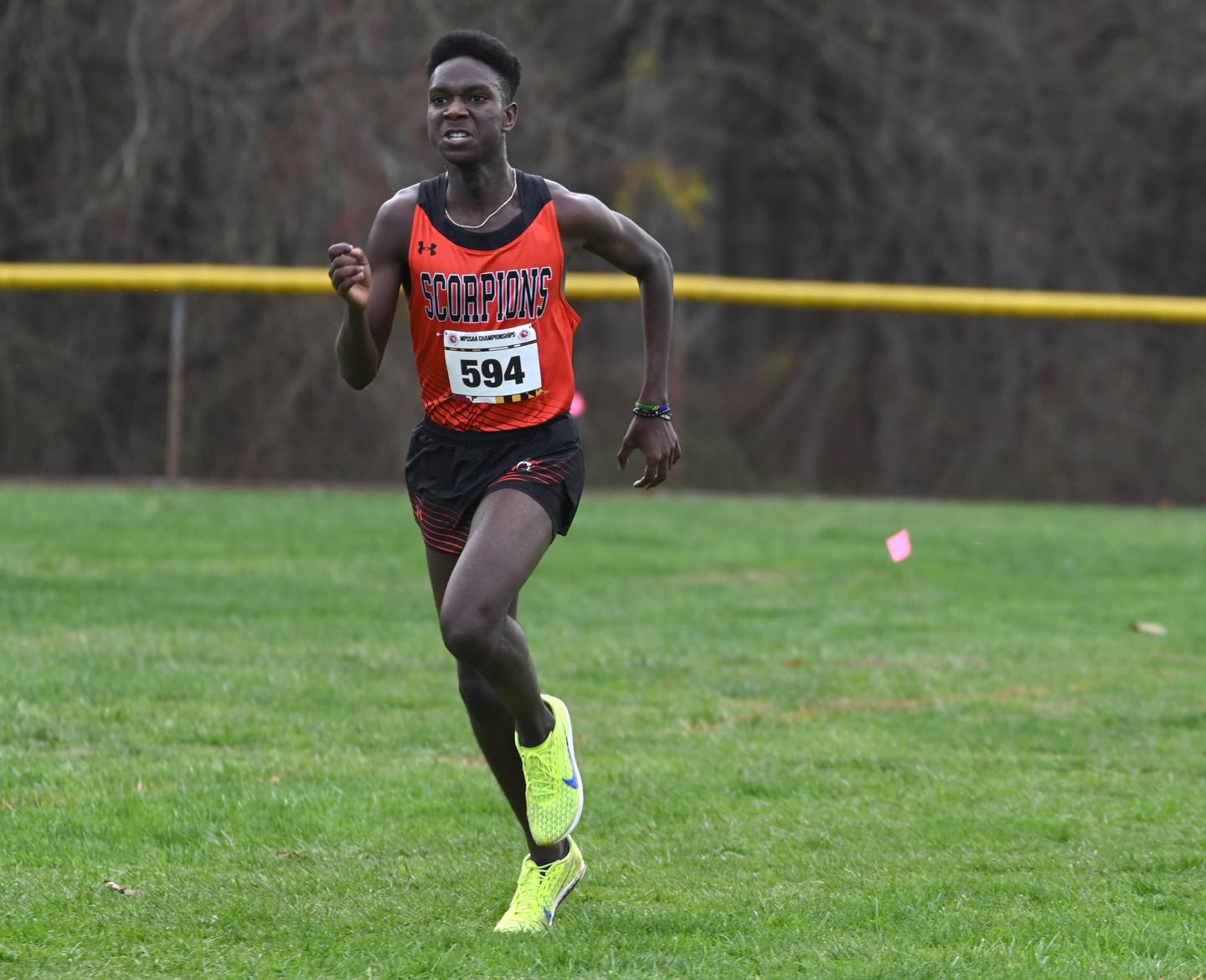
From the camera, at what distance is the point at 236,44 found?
16859 mm

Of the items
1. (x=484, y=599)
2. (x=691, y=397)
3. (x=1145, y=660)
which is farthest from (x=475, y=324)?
(x=691, y=397)

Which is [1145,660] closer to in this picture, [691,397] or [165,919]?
[165,919]

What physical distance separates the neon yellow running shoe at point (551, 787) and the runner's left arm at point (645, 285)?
754 mm

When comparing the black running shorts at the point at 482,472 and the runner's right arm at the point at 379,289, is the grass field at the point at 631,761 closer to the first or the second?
the black running shorts at the point at 482,472

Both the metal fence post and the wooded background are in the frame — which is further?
the wooded background

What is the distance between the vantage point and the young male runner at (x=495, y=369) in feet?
16.1

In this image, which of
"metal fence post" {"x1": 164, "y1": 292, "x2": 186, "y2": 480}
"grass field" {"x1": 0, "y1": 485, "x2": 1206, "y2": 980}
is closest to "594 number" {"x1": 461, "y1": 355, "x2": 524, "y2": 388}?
"grass field" {"x1": 0, "y1": 485, "x2": 1206, "y2": 980}

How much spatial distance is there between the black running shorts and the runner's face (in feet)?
2.43

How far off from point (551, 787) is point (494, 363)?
115 centimetres

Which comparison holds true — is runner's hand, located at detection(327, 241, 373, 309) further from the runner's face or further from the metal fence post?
the metal fence post

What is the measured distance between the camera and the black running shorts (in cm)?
496

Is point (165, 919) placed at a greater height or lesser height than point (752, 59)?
lesser

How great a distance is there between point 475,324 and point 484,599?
778 mm

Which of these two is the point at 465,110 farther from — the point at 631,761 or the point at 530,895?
the point at 631,761
